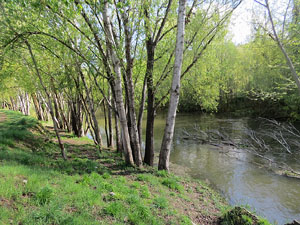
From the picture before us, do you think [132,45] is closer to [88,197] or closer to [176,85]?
[176,85]

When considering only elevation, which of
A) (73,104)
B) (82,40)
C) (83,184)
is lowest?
(83,184)

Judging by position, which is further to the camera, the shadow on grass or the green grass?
the shadow on grass

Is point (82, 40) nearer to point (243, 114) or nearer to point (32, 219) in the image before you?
point (32, 219)

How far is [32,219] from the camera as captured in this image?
9.80 feet

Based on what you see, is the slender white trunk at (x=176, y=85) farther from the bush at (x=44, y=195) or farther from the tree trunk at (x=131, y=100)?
the bush at (x=44, y=195)

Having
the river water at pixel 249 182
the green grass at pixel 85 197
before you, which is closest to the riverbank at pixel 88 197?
the green grass at pixel 85 197

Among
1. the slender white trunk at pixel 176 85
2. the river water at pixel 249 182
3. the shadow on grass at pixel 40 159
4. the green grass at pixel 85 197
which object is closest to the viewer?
the green grass at pixel 85 197

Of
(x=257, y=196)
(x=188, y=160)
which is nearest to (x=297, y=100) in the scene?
(x=188, y=160)

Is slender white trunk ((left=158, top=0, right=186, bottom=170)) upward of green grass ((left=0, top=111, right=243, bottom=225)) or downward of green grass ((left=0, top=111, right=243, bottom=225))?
upward

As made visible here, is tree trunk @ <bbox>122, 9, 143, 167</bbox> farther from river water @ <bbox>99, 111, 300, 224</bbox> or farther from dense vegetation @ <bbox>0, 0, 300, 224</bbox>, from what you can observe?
river water @ <bbox>99, 111, 300, 224</bbox>

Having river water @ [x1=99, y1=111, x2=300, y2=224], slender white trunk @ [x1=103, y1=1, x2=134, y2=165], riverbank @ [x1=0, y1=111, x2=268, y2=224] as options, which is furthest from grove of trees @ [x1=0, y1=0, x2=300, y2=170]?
river water @ [x1=99, y1=111, x2=300, y2=224]

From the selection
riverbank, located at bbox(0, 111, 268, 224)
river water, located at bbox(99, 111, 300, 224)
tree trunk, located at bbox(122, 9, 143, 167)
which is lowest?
river water, located at bbox(99, 111, 300, 224)

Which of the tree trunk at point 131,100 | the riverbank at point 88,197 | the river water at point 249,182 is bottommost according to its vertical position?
the river water at point 249,182

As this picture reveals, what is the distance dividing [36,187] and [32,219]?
987 mm
